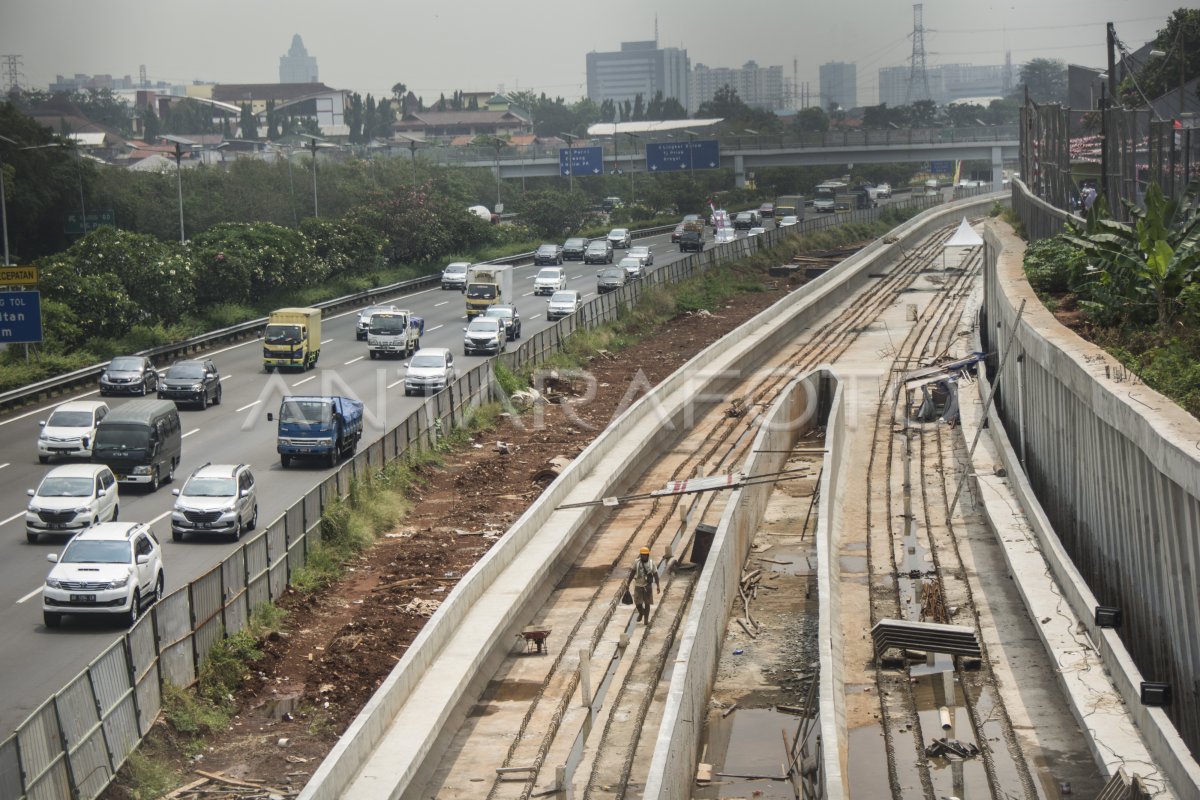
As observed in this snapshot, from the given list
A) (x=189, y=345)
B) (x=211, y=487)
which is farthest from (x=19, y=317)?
(x=189, y=345)

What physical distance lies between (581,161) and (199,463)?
81.4 meters

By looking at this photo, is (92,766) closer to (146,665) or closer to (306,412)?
(146,665)

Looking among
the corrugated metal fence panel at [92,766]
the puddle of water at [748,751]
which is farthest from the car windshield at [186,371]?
the corrugated metal fence panel at [92,766]

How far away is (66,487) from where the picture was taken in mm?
30094

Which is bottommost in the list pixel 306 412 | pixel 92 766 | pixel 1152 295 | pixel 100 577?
pixel 92 766

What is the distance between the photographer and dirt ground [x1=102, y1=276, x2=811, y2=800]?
19.3m

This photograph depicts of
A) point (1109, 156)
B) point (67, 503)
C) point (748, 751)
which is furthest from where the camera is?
point (1109, 156)

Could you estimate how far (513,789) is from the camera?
1877cm

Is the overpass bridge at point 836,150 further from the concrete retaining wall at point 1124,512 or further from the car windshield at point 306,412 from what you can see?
the concrete retaining wall at point 1124,512

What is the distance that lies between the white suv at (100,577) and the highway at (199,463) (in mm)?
422

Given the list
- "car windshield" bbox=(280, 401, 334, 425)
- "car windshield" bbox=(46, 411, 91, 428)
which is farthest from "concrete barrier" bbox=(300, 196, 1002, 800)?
"car windshield" bbox=(46, 411, 91, 428)

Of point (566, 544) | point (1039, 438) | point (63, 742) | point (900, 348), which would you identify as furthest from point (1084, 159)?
point (63, 742)

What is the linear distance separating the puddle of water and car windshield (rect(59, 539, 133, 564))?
32.8 feet

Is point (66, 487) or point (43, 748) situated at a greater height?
point (66, 487)
